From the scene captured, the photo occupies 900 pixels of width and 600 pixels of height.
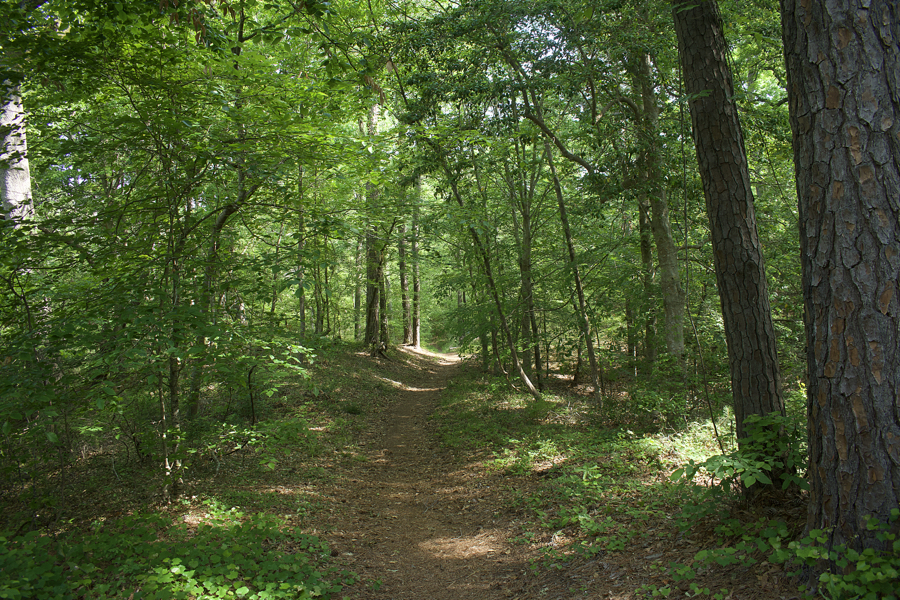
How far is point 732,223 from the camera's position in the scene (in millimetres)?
4043

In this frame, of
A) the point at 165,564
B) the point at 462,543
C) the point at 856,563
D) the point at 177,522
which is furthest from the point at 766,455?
the point at 177,522

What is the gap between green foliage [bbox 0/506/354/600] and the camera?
324cm

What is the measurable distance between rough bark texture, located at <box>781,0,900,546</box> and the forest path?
2.67 m

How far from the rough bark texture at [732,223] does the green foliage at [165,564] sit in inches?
161

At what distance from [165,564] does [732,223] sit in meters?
5.42

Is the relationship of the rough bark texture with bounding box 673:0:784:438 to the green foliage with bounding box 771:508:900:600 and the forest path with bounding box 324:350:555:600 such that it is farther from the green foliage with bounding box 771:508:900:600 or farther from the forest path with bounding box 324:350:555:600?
the forest path with bounding box 324:350:555:600

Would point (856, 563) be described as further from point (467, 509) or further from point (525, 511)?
point (467, 509)

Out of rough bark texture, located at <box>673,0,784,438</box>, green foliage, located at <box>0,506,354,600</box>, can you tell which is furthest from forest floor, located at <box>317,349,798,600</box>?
rough bark texture, located at <box>673,0,784,438</box>

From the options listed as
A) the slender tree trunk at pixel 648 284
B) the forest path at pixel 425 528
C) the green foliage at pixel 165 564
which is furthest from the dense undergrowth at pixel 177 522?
the slender tree trunk at pixel 648 284

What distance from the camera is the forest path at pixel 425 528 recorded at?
447 centimetres

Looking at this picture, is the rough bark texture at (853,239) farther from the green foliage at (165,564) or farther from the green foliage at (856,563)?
the green foliage at (165,564)

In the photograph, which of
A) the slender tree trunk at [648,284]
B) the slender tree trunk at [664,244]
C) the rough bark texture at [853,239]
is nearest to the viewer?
the rough bark texture at [853,239]

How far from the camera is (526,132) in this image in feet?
29.7

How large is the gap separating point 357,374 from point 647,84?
11.0m
